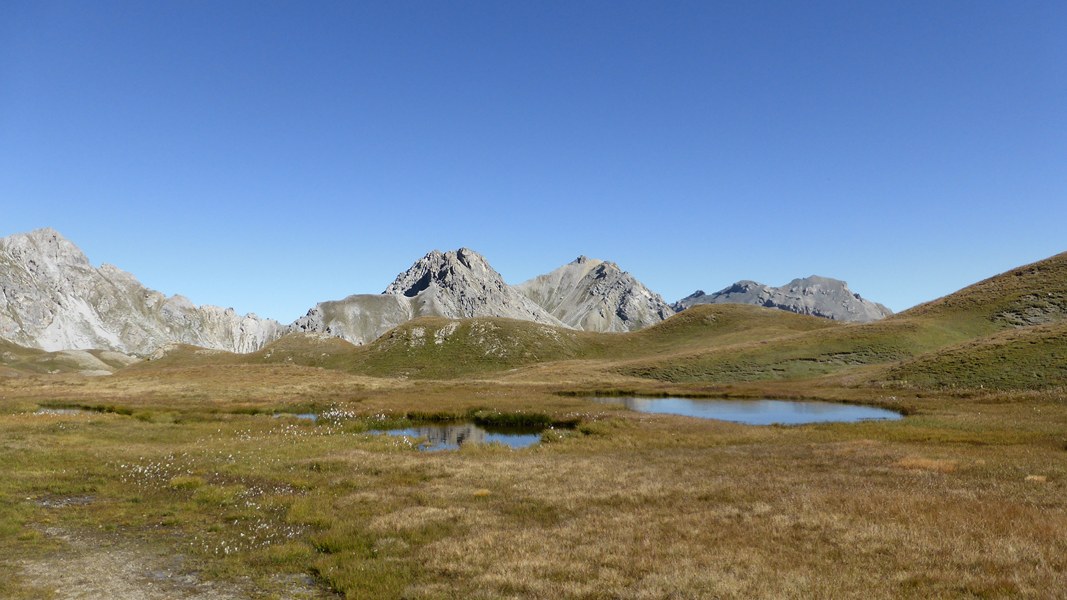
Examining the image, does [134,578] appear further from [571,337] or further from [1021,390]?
[571,337]

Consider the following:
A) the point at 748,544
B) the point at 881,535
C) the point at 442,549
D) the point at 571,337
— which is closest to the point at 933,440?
the point at 881,535

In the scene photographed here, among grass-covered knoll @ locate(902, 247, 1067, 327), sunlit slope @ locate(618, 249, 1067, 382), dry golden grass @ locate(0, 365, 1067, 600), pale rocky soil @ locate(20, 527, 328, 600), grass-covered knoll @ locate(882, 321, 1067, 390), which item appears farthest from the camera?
grass-covered knoll @ locate(902, 247, 1067, 327)

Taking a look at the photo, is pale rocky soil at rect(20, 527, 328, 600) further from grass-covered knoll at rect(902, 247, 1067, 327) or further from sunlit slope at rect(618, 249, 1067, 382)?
grass-covered knoll at rect(902, 247, 1067, 327)

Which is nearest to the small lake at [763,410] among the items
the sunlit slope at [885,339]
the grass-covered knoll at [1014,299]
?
the sunlit slope at [885,339]

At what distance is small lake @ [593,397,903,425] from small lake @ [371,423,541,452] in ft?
67.4

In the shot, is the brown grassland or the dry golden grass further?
the brown grassland

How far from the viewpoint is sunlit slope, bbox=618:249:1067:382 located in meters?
112

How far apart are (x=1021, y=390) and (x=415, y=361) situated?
138 meters

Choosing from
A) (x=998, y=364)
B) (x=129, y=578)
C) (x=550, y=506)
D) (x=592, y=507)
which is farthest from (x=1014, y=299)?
(x=129, y=578)

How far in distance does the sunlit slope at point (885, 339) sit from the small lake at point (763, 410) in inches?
1369

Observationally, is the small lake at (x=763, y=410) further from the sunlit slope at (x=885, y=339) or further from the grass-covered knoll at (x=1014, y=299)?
the grass-covered knoll at (x=1014, y=299)

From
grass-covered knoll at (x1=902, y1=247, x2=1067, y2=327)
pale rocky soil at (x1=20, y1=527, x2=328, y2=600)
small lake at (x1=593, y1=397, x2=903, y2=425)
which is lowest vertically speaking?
small lake at (x1=593, y1=397, x2=903, y2=425)

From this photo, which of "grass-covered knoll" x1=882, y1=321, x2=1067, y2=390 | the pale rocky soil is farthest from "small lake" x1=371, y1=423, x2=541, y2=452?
"grass-covered knoll" x1=882, y1=321, x2=1067, y2=390

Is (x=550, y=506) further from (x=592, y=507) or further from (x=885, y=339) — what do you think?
(x=885, y=339)
